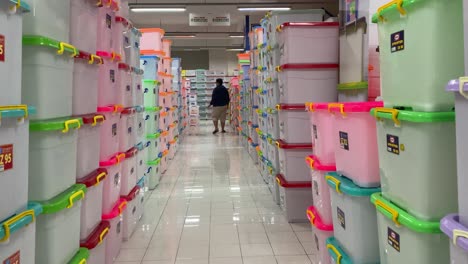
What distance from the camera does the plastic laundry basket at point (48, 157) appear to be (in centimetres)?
213

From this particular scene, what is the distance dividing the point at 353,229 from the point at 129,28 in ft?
9.81

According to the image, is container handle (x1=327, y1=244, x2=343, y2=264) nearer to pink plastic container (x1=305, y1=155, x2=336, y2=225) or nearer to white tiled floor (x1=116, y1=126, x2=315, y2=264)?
pink plastic container (x1=305, y1=155, x2=336, y2=225)

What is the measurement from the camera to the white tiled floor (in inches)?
146

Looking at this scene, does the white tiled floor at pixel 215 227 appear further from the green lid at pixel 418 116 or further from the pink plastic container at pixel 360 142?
the green lid at pixel 418 116

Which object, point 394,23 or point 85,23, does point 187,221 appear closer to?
point 85,23

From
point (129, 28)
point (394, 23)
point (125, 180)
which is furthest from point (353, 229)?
point (129, 28)

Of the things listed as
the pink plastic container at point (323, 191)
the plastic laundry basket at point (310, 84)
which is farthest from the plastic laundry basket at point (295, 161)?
the pink plastic container at point (323, 191)

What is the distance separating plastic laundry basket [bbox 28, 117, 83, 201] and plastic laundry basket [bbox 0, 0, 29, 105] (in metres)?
0.37

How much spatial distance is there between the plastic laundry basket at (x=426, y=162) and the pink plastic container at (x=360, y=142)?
384mm

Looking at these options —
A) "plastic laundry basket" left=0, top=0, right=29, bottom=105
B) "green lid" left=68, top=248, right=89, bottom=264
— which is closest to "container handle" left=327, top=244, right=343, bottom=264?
"green lid" left=68, top=248, right=89, bottom=264

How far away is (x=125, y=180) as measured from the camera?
4.03 meters

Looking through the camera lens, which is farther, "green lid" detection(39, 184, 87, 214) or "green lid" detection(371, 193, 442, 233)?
"green lid" detection(39, 184, 87, 214)

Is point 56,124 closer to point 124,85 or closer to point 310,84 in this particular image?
point 124,85

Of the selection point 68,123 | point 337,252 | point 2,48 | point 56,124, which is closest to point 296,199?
point 337,252
